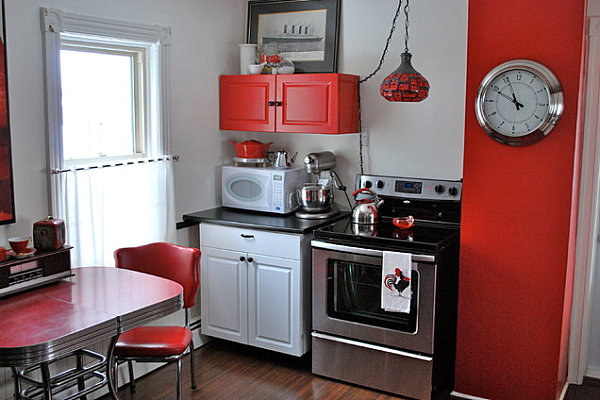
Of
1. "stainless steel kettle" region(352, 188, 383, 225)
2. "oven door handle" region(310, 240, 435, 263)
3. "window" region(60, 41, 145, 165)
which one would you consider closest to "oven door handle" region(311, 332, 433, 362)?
"oven door handle" region(310, 240, 435, 263)

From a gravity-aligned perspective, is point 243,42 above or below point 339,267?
above

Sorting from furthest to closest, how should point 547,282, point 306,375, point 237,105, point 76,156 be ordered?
point 237,105, point 306,375, point 76,156, point 547,282

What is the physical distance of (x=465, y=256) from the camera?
3379 mm

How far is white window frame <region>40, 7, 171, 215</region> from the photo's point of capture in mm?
3125

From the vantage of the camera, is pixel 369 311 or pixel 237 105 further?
pixel 237 105

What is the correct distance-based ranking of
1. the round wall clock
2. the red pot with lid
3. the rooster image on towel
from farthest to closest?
the red pot with lid < the rooster image on towel < the round wall clock

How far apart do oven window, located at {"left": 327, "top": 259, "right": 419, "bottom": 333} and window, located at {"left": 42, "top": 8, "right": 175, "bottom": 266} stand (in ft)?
3.43

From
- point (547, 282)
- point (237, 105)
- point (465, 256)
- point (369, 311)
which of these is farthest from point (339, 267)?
point (237, 105)

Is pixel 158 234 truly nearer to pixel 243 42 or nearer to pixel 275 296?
pixel 275 296

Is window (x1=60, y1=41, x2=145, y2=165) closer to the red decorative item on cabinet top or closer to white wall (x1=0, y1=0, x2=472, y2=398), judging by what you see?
white wall (x1=0, y1=0, x2=472, y2=398)

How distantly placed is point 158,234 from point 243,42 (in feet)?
4.74

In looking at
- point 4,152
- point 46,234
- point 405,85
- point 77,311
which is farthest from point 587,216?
point 4,152

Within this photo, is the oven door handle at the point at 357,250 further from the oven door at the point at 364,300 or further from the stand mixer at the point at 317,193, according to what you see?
the stand mixer at the point at 317,193

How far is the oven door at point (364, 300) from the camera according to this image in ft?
10.8
